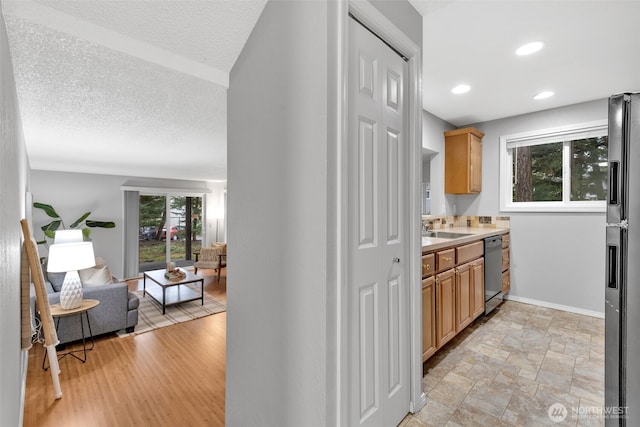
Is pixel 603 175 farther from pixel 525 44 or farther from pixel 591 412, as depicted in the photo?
pixel 591 412

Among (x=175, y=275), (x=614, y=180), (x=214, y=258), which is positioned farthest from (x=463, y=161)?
(x=214, y=258)

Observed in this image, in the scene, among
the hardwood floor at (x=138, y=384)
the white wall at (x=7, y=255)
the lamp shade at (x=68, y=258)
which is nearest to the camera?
the white wall at (x=7, y=255)

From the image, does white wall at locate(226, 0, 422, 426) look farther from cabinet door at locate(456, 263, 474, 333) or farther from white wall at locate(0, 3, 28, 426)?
cabinet door at locate(456, 263, 474, 333)

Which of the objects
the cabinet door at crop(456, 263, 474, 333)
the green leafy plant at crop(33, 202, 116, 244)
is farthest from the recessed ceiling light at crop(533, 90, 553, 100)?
the green leafy plant at crop(33, 202, 116, 244)

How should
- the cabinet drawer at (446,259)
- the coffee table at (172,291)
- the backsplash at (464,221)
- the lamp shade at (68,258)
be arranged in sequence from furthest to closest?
the coffee table at (172,291) → the backsplash at (464,221) → the lamp shade at (68,258) → the cabinet drawer at (446,259)

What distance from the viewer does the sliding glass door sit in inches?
270

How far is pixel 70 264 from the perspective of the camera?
8.87ft

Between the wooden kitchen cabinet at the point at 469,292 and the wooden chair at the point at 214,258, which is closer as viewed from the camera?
the wooden kitchen cabinet at the point at 469,292

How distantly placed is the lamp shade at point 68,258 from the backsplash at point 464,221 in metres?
3.64

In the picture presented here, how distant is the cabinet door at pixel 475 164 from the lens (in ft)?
12.2

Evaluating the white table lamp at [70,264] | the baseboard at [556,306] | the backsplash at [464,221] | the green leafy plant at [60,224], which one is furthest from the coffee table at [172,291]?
the baseboard at [556,306]

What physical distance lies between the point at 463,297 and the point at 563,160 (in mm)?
2304

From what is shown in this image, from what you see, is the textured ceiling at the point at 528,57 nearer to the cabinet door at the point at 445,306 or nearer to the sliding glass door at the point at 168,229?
the cabinet door at the point at 445,306

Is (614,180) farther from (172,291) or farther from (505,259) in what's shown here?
(172,291)
